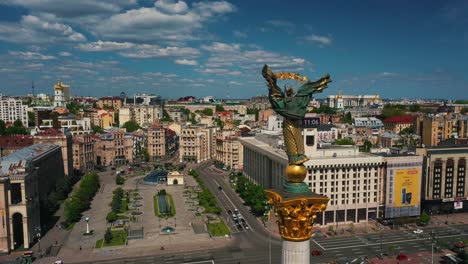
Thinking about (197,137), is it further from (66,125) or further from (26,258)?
(26,258)

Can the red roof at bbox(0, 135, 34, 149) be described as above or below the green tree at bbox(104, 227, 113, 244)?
above

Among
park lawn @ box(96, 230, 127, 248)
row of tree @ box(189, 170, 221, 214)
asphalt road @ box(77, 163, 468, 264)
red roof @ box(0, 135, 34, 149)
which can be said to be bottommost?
asphalt road @ box(77, 163, 468, 264)

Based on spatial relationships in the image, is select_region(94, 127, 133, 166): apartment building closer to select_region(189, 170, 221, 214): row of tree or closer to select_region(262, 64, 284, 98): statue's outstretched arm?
select_region(189, 170, 221, 214): row of tree

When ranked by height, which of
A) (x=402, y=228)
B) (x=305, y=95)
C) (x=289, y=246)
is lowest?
(x=402, y=228)

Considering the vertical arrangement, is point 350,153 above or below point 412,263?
above

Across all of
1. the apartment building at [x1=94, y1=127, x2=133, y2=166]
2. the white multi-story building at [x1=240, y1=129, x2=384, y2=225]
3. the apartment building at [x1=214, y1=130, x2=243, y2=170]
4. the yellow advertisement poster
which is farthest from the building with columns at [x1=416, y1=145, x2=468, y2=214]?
the apartment building at [x1=94, y1=127, x2=133, y2=166]

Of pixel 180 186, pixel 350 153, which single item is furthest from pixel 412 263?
pixel 180 186

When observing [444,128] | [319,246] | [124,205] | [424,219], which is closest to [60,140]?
[124,205]
